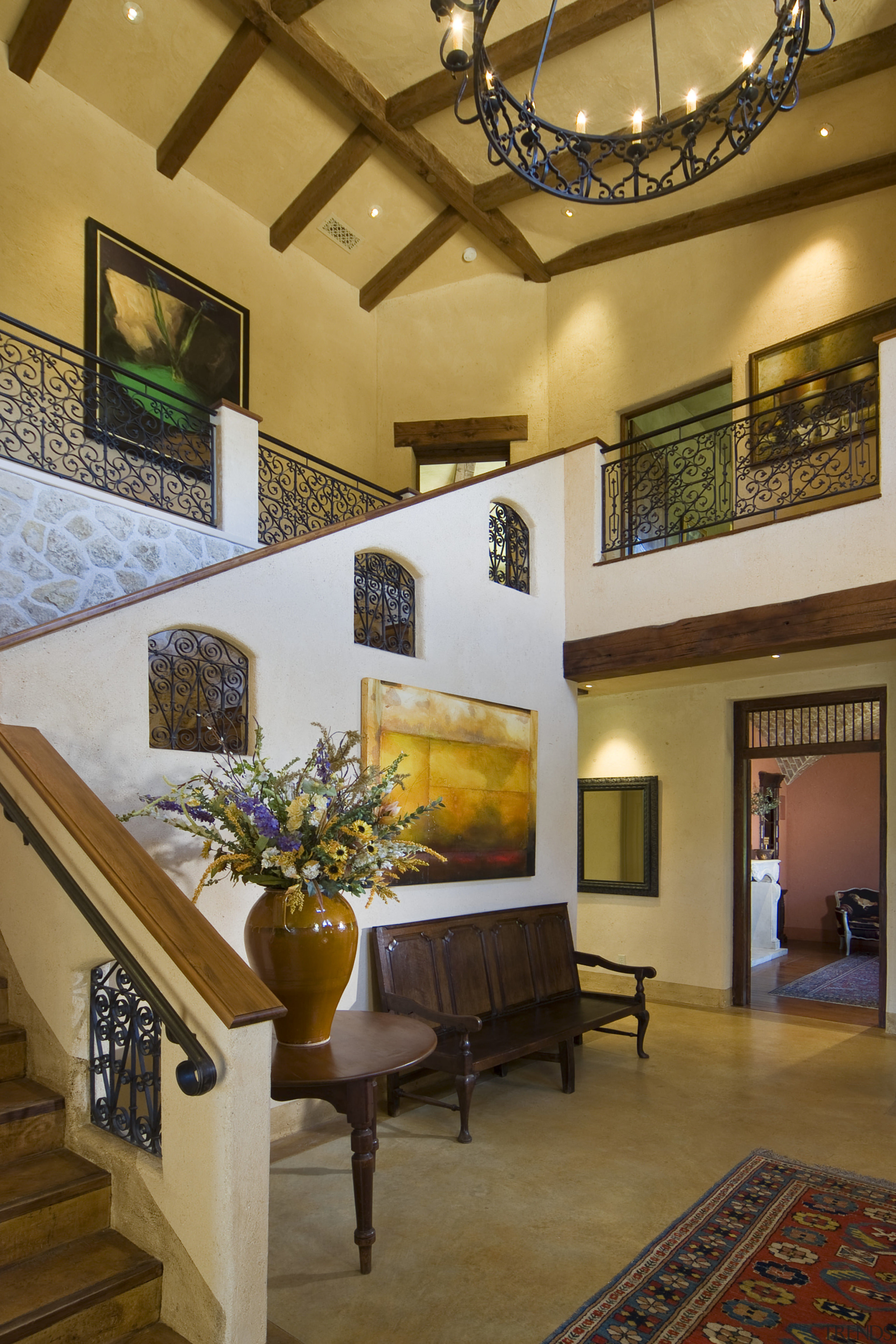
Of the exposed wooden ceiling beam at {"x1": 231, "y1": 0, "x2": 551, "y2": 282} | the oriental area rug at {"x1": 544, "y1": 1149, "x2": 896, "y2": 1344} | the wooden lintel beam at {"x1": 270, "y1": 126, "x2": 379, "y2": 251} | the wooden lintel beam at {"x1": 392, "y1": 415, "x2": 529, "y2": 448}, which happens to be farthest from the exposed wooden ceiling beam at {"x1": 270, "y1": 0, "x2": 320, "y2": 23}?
the oriental area rug at {"x1": 544, "y1": 1149, "x2": 896, "y2": 1344}

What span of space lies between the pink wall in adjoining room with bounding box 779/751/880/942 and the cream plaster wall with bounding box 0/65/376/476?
7724mm

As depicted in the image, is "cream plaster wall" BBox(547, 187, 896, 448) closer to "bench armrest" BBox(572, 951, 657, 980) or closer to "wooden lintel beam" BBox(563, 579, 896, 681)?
"wooden lintel beam" BBox(563, 579, 896, 681)

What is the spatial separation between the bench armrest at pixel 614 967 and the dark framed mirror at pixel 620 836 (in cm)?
186

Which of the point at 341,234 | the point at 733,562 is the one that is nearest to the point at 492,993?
the point at 733,562

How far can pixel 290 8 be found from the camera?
6539mm

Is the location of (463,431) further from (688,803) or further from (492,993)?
(492,993)

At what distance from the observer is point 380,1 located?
6.54 m

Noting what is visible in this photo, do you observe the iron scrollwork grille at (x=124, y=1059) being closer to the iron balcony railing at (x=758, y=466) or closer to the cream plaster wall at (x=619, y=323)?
the iron balcony railing at (x=758, y=466)

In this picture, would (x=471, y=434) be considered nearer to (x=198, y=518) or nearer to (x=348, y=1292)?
(x=198, y=518)

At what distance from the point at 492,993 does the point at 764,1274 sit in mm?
2613

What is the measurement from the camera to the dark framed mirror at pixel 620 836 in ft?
26.9

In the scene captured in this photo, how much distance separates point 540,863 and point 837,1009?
3264 millimetres

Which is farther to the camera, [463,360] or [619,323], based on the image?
[463,360]

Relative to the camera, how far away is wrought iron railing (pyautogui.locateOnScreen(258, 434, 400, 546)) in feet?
20.9
